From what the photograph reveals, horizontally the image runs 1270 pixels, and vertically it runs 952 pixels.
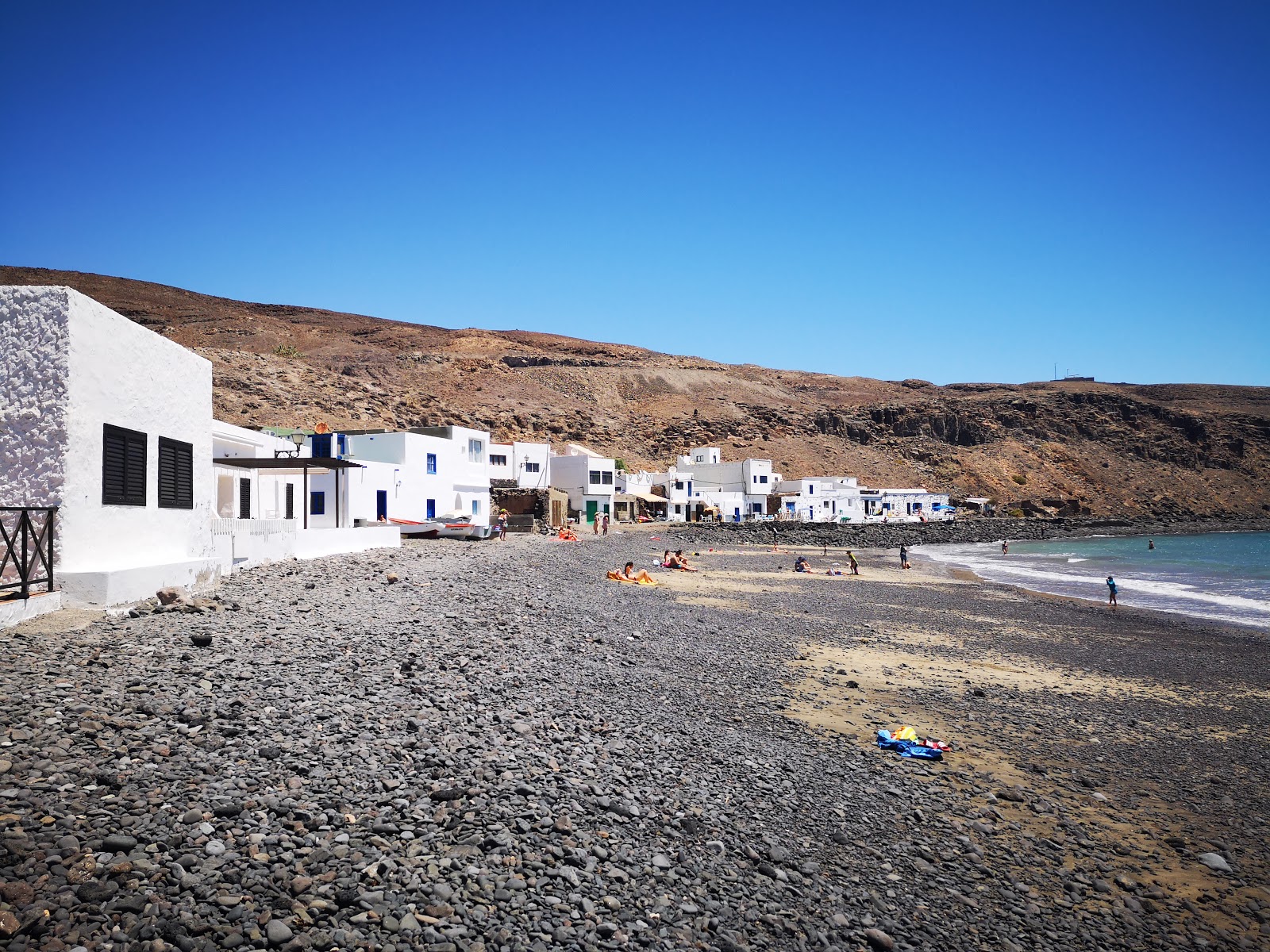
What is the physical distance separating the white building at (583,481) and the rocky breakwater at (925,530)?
5960 millimetres

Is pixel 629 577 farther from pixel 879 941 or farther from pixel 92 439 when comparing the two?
pixel 879 941

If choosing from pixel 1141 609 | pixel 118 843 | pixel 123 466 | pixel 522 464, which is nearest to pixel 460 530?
pixel 123 466

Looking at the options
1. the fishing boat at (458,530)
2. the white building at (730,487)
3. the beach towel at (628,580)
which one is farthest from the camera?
the white building at (730,487)

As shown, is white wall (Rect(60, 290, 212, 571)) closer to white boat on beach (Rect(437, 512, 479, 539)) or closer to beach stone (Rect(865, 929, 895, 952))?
beach stone (Rect(865, 929, 895, 952))

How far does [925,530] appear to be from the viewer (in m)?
74.4

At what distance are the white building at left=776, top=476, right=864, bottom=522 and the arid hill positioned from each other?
44.8 feet

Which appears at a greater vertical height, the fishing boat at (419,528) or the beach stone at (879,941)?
the fishing boat at (419,528)

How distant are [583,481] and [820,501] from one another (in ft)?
98.5

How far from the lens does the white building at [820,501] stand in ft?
255

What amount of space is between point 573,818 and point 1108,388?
537 ft

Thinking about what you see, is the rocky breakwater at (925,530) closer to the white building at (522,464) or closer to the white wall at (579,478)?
the white wall at (579,478)

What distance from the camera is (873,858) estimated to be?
6.24 m

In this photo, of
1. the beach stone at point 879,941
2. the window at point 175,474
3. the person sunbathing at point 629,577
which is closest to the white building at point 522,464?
the person sunbathing at point 629,577

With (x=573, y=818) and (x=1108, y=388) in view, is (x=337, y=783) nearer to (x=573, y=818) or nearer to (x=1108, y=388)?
(x=573, y=818)
